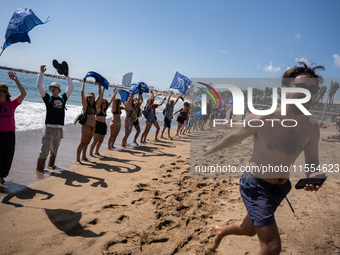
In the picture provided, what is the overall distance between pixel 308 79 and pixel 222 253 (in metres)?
2.11

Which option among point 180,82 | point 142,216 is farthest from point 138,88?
point 142,216

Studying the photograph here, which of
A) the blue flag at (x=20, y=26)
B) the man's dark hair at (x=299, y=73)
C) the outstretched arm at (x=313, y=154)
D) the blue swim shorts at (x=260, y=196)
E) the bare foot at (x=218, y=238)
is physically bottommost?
the bare foot at (x=218, y=238)

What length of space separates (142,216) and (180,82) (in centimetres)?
926

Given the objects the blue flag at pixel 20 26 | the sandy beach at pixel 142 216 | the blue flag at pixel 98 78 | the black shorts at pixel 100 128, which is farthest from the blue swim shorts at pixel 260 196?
Answer: the black shorts at pixel 100 128

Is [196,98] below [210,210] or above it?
above

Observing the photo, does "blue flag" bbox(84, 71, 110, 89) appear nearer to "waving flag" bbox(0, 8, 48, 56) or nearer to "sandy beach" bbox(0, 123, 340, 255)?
"waving flag" bbox(0, 8, 48, 56)

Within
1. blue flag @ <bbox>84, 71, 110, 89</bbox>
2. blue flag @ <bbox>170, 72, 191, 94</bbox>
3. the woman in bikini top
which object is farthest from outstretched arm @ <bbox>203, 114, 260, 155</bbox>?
blue flag @ <bbox>170, 72, 191, 94</bbox>

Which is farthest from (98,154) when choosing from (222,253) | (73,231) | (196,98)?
(196,98)

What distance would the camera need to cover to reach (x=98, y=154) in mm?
6719

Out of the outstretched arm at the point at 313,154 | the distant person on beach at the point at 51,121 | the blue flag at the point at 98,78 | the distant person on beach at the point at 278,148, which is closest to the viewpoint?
the distant person on beach at the point at 278,148

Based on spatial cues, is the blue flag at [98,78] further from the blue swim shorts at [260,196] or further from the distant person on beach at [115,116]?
the blue swim shorts at [260,196]

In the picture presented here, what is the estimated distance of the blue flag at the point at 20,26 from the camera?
3873 millimetres

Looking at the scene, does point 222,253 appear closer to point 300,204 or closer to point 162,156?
point 300,204

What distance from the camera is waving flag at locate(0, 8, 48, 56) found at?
152 inches
